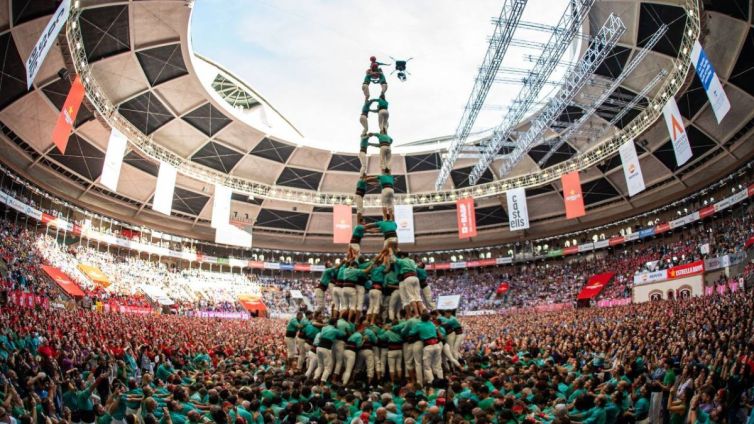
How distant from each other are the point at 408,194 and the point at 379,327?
121 ft

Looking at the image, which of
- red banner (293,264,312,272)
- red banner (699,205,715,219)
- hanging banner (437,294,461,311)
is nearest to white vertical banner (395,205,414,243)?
hanging banner (437,294,461,311)

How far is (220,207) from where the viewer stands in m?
39.9

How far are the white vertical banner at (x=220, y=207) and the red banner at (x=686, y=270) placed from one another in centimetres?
3347

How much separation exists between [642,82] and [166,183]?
3430 centimetres

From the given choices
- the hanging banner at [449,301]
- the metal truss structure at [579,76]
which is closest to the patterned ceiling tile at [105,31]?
the metal truss structure at [579,76]

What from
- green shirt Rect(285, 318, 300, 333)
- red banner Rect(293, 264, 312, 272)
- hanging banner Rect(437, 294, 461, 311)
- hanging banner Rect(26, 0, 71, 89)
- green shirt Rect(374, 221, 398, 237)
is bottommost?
green shirt Rect(285, 318, 300, 333)

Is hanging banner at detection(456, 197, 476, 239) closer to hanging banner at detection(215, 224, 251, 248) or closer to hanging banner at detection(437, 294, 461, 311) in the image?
hanging banner at detection(437, 294, 461, 311)

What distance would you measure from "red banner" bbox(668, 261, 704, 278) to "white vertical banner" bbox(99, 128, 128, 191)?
3725 centimetres

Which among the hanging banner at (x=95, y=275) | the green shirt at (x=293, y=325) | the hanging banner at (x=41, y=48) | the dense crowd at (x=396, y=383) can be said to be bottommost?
the dense crowd at (x=396, y=383)

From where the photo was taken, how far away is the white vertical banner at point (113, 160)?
29.8 m

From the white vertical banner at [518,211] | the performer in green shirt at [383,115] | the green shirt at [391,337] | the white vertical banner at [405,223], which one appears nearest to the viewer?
the green shirt at [391,337]

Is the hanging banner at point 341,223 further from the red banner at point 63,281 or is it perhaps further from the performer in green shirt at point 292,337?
the performer in green shirt at point 292,337

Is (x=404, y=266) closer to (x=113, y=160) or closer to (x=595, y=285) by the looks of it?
(x=113, y=160)

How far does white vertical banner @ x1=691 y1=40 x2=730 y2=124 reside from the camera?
20.0 metres
